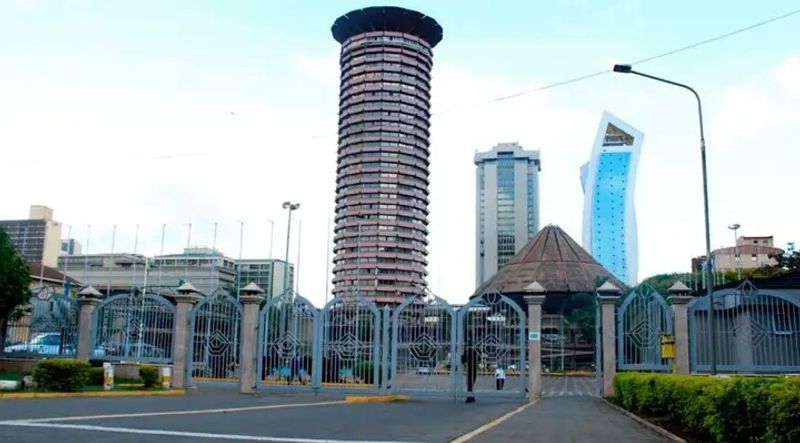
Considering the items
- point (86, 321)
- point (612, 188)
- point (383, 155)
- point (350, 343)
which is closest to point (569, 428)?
point (350, 343)

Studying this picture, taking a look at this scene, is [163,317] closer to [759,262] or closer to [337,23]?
[337,23]

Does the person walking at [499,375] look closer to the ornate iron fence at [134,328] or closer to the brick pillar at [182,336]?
the brick pillar at [182,336]

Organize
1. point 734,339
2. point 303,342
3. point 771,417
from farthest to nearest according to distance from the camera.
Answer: point 303,342 → point 734,339 → point 771,417

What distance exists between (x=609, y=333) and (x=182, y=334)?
1224cm

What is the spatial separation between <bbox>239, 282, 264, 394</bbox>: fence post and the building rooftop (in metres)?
92.9

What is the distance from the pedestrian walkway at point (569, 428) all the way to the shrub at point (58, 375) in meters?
9.84

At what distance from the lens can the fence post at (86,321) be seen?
23188 mm

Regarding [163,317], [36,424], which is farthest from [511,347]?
[36,424]

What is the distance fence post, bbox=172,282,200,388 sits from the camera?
22008mm

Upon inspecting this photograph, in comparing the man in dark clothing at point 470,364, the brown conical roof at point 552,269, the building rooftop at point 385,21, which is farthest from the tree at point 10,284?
the building rooftop at point 385,21

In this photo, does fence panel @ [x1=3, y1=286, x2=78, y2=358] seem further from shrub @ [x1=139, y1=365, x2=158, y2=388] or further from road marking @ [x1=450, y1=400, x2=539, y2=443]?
road marking @ [x1=450, y1=400, x2=539, y2=443]

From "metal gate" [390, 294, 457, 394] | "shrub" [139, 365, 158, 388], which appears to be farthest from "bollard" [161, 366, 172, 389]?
"metal gate" [390, 294, 457, 394]

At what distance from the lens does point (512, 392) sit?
797 inches

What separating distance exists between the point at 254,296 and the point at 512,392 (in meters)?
7.81
